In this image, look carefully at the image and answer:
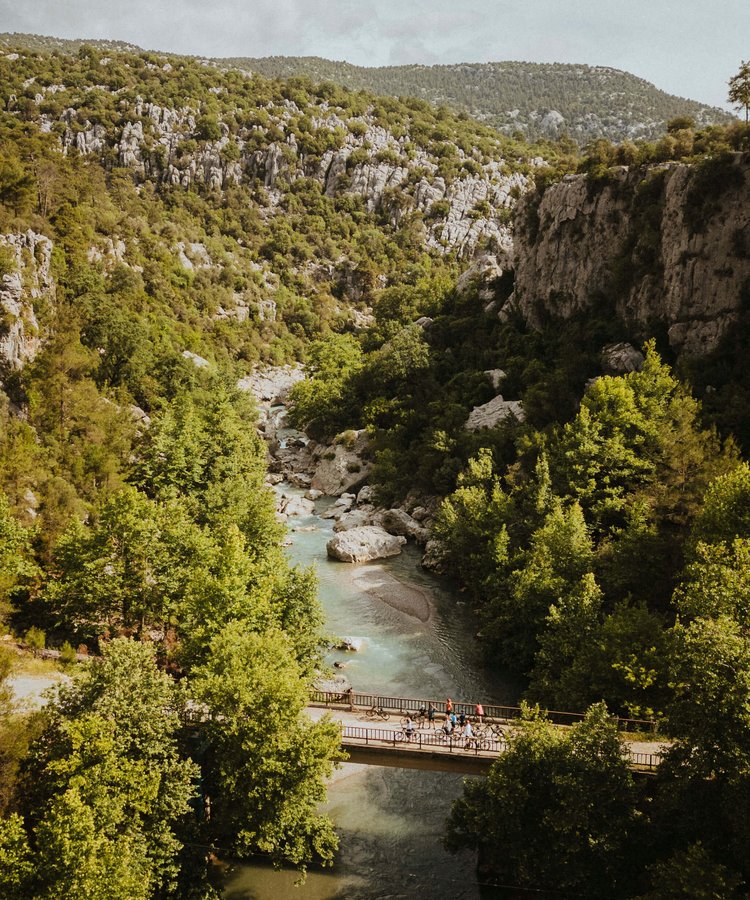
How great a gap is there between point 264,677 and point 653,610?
20.6 m

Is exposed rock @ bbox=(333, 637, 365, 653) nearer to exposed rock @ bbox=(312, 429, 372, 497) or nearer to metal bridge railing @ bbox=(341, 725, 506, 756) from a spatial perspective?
metal bridge railing @ bbox=(341, 725, 506, 756)

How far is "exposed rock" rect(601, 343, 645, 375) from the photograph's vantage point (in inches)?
2135

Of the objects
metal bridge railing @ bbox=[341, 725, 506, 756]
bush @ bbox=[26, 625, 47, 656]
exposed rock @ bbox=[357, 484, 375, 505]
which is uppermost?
bush @ bbox=[26, 625, 47, 656]

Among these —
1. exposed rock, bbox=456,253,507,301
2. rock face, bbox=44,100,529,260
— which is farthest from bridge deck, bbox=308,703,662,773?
rock face, bbox=44,100,529,260

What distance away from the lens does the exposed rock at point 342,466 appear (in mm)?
68938

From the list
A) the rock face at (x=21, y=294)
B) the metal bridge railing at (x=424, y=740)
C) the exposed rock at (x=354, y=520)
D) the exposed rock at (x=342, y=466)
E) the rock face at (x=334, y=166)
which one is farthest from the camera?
the rock face at (x=334, y=166)

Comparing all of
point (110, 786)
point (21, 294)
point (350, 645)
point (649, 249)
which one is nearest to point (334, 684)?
point (350, 645)

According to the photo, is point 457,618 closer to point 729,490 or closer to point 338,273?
point 729,490

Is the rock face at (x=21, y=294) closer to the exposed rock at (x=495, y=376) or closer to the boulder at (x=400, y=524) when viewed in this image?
the boulder at (x=400, y=524)

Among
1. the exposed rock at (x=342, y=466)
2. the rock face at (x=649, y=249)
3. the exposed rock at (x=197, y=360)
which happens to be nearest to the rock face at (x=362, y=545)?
the exposed rock at (x=342, y=466)

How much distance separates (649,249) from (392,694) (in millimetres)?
43801

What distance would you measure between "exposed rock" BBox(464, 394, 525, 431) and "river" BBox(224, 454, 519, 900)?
1519 cm

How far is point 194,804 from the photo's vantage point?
2284 cm

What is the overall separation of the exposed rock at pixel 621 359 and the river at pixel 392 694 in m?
23.2
